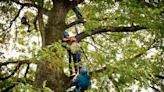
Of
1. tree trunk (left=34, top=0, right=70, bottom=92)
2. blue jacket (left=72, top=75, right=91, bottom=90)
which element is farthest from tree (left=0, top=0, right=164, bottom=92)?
blue jacket (left=72, top=75, right=91, bottom=90)

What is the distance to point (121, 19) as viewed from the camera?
364 cm

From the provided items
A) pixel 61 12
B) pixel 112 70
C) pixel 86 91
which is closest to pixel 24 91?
pixel 86 91

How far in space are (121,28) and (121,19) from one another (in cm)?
105

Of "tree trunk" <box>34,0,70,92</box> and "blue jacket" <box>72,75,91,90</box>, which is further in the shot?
"tree trunk" <box>34,0,70,92</box>

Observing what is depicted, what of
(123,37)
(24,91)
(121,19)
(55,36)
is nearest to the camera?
(24,91)

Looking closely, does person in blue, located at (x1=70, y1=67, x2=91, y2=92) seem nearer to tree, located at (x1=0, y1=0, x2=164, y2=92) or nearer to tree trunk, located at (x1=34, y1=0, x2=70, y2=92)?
tree, located at (x1=0, y1=0, x2=164, y2=92)

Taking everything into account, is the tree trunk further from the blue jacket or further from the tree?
the blue jacket

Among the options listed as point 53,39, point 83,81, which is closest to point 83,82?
point 83,81

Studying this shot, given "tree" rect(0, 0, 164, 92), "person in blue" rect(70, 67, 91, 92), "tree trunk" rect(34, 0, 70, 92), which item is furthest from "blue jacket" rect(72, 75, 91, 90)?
"tree trunk" rect(34, 0, 70, 92)

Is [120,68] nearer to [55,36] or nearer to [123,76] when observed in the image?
[123,76]

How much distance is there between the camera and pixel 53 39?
14.3ft

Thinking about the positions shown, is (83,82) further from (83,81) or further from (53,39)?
(53,39)

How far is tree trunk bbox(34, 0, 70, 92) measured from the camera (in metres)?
3.82

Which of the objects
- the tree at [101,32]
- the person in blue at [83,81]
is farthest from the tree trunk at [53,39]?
the person in blue at [83,81]
